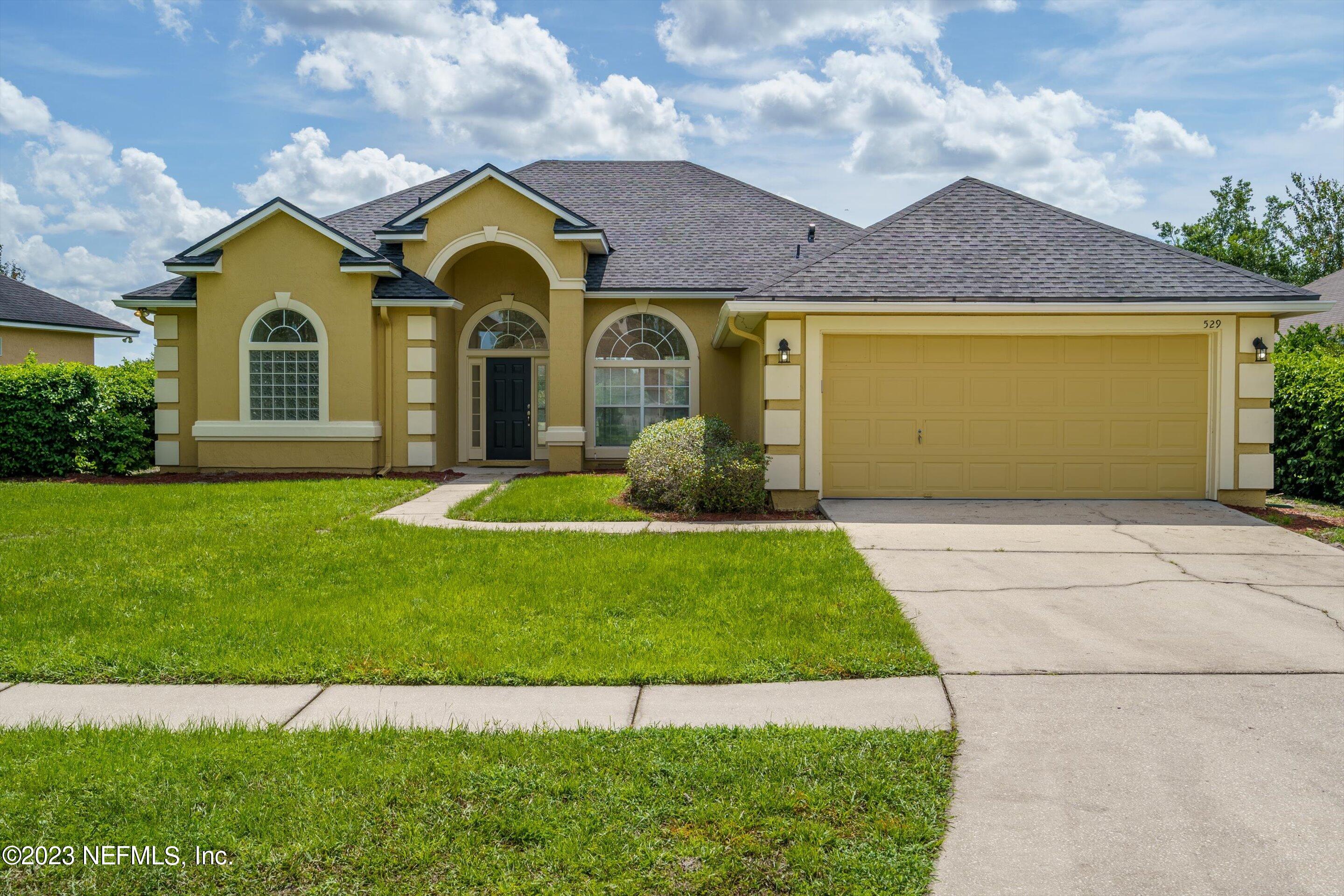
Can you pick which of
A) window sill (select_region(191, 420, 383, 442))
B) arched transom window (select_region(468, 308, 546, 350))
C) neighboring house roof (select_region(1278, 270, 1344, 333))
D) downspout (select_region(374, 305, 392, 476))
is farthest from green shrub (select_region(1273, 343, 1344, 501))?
window sill (select_region(191, 420, 383, 442))

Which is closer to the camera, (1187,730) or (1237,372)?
(1187,730)

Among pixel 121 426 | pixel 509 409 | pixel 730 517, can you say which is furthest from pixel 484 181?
pixel 730 517

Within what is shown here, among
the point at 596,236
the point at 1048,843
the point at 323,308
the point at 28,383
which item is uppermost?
the point at 596,236

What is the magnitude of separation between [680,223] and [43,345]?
1917 cm

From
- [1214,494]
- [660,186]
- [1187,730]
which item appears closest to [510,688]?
[1187,730]

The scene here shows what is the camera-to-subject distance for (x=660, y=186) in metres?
21.6

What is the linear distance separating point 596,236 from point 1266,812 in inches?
579

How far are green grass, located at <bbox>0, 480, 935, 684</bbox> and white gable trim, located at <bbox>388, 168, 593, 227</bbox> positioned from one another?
7.99 metres

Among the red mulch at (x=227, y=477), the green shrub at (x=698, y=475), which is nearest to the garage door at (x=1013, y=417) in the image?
the green shrub at (x=698, y=475)

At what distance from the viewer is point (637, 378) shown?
18047mm

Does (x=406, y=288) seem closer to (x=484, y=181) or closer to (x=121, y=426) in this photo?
(x=484, y=181)

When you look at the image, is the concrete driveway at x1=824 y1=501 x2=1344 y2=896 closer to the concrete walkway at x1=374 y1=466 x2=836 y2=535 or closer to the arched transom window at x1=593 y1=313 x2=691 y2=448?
the concrete walkway at x1=374 y1=466 x2=836 y2=535

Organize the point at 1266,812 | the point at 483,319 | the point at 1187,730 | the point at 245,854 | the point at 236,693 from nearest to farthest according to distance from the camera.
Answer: the point at 245,854
the point at 1266,812
the point at 1187,730
the point at 236,693
the point at 483,319

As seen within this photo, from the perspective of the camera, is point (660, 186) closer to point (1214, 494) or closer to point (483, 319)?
point (483, 319)
